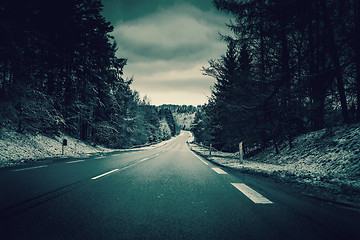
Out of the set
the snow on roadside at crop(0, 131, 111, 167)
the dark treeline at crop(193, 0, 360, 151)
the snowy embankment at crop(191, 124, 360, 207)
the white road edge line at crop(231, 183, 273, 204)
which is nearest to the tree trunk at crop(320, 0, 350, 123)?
the dark treeline at crop(193, 0, 360, 151)

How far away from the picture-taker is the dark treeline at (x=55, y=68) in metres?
13.0

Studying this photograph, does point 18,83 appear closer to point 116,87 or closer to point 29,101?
point 29,101

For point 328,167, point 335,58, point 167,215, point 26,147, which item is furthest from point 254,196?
point 26,147

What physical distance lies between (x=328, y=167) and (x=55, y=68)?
22.6 meters

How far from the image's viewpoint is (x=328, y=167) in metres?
7.16

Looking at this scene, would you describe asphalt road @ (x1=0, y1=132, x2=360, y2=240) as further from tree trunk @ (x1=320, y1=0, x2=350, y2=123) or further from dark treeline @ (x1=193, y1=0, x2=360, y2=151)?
tree trunk @ (x1=320, y1=0, x2=350, y2=123)

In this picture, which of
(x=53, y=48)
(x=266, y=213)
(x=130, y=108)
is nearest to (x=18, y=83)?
(x=53, y=48)

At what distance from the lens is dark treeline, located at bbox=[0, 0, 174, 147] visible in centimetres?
1301

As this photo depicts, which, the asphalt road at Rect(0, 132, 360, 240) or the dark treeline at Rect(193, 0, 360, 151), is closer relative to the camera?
the asphalt road at Rect(0, 132, 360, 240)

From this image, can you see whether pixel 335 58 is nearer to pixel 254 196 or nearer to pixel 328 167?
pixel 328 167

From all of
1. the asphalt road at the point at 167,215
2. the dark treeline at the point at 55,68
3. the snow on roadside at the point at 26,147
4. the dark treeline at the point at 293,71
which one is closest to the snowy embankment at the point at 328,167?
the asphalt road at the point at 167,215

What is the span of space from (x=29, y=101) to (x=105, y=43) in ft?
38.1

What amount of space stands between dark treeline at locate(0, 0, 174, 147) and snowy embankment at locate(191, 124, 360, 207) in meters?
15.4

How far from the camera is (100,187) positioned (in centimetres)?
456
